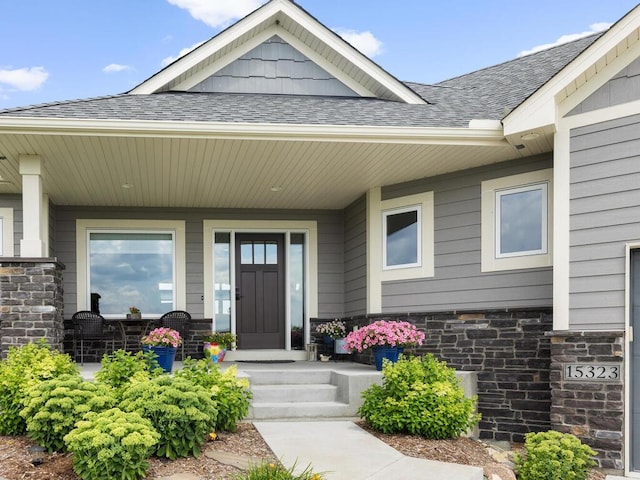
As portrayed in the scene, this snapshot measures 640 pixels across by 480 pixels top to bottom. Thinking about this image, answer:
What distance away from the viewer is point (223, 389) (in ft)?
18.1

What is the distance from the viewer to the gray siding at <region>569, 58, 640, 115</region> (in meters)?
6.20

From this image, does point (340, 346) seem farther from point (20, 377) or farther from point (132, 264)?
point (20, 377)

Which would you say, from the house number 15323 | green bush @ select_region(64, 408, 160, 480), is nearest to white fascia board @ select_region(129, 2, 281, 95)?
green bush @ select_region(64, 408, 160, 480)

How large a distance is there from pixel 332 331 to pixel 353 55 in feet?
13.4

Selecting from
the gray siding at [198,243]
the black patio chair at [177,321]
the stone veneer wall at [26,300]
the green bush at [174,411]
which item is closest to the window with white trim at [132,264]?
A: the gray siding at [198,243]

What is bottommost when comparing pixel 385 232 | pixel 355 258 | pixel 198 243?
pixel 355 258

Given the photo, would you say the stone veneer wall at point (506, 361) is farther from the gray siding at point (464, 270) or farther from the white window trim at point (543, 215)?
the white window trim at point (543, 215)

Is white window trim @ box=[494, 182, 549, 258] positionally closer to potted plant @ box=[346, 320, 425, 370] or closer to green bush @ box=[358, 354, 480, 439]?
potted plant @ box=[346, 320, 425, 370]

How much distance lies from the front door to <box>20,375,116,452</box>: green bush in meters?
5.58

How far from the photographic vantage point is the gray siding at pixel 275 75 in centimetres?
859

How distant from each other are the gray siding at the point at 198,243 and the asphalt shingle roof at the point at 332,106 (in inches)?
102

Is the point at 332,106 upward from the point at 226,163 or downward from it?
upward

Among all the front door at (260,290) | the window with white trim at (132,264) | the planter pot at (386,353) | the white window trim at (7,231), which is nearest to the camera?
the planter pot at (386,353)

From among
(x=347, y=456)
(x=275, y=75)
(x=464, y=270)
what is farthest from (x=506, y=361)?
(x=275, y=75)
